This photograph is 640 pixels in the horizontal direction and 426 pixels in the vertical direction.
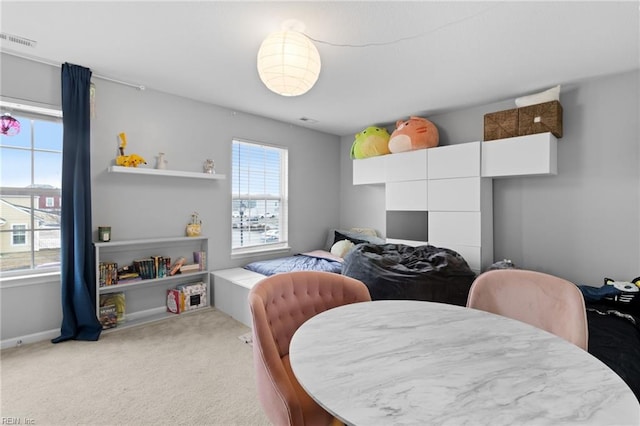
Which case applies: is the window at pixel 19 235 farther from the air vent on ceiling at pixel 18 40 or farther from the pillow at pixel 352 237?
the pillow at pixel 352 237

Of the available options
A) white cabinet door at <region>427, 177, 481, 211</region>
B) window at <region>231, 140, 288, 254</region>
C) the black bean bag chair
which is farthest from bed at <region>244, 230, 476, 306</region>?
window at <region>231, 140, 288, 254</region>

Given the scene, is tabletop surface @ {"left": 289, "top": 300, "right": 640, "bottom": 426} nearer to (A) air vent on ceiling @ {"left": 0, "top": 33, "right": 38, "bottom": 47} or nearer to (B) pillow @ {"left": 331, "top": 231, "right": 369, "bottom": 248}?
(A) air vent on ceiling @ {"left": 0, "top": 33, "right": 38, "bottom": 47}

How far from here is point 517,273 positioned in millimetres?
1647

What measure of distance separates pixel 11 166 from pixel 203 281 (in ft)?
6.71

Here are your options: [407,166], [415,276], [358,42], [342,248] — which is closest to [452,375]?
[415,276]

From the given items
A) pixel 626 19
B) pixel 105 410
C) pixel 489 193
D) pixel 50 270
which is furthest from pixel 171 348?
pixel 626 19

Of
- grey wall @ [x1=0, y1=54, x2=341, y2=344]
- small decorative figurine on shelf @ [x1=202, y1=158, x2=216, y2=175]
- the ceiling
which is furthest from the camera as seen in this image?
small decorative figurine on shelf @ [x1=202, y1=158, x2=216, y2=175]

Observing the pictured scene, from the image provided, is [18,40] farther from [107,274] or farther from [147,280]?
[147,280]

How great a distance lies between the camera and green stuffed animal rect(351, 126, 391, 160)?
4211mm

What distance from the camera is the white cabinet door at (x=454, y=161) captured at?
3336 millimetres

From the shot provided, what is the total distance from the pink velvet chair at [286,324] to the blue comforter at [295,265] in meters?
1.86

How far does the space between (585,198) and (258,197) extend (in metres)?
3.71

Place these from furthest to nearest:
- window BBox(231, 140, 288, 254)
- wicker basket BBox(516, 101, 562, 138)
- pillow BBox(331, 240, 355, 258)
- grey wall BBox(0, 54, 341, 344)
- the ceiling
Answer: pillow BBox(331, 240, 355, 258) → window BBox(231, 140, 288, 254) → wicker basket BBox(516, 101, 562, 138) → grey wall BBox(0, 54, 341, 344) → the ceiling

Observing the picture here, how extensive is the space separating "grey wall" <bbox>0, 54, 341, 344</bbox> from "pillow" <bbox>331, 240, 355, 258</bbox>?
0.67 meters
